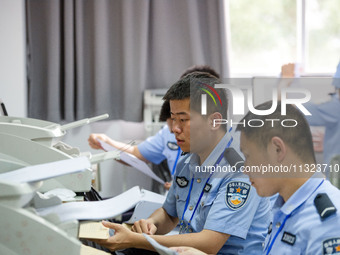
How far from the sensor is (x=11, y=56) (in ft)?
9.32

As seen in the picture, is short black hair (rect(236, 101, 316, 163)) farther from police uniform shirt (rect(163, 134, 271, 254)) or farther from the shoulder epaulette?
police uniform shirt (rect(163, 134, 271, 254))

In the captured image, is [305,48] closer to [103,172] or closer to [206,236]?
[103,172]

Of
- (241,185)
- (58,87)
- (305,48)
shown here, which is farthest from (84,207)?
(305,48)

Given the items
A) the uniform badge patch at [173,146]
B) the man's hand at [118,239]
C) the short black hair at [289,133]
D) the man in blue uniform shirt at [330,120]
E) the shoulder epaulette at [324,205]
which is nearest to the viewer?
the shoulder epaulette at [324,205]

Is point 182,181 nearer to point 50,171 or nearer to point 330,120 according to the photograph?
point 50,171

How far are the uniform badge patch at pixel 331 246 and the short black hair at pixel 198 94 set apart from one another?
2.45 feet

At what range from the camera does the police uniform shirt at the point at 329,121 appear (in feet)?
8.36

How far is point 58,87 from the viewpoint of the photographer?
3410 mm

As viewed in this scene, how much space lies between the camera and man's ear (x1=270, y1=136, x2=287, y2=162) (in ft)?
4.11

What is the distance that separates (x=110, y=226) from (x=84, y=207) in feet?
0.70

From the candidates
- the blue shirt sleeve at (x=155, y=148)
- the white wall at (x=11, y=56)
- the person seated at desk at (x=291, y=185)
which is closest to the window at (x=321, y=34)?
the blue shirt sleeve at (x=155, y=148)

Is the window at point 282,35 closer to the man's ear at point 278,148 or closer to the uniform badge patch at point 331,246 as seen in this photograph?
the man's ear at point 278,148

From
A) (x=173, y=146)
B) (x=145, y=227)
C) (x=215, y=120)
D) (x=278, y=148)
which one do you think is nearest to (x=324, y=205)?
(x=278, y=148)

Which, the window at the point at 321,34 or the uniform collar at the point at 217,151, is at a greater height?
the window at the point at 321,34
